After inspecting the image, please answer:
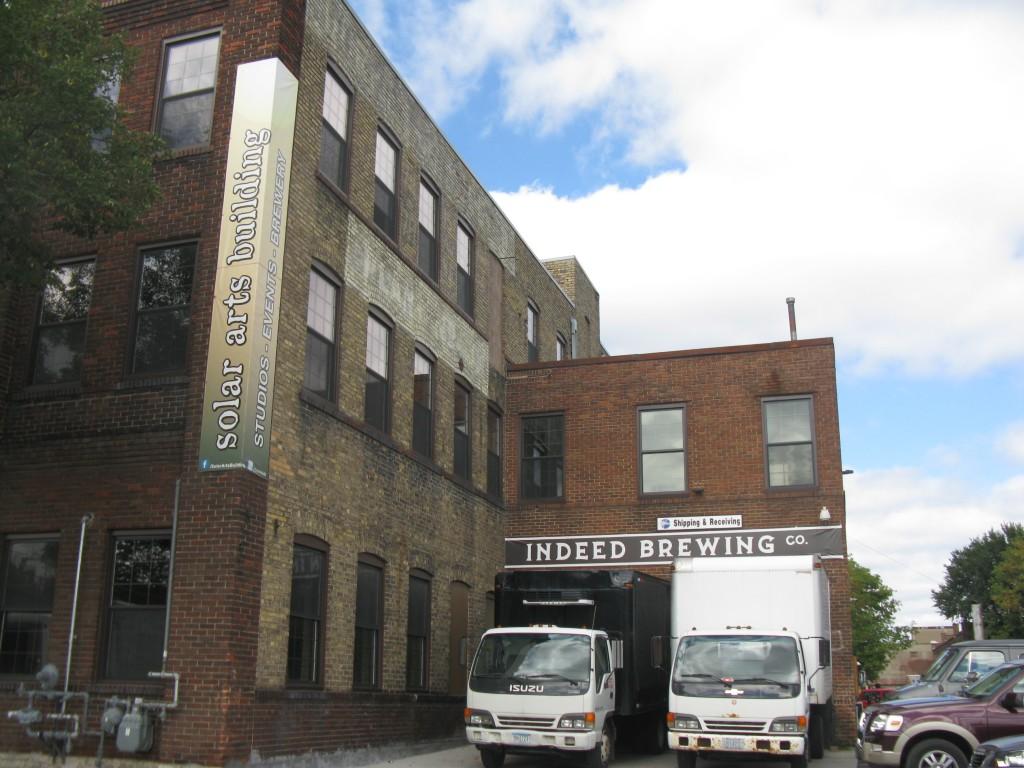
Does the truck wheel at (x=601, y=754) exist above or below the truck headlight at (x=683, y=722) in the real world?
below

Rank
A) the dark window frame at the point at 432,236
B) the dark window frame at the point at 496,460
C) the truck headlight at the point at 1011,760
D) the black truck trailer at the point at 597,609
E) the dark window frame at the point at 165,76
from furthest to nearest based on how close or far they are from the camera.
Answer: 1. the dark window frame at the point at 496,460
2. the dark window frame at the point at 432,236
3. the black truck trailer at the point at 597,609
4. the dark window frame at the point at 165,76
5. the truck headlight at the point at 1011,760

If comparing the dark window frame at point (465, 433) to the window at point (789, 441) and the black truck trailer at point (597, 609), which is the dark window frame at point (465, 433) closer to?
→ the black truck trailer at point (597, 609)

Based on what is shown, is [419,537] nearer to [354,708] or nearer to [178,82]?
[354,708]

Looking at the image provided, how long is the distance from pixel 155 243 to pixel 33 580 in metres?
4.82

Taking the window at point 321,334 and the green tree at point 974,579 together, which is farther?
the green tree at point 974,579

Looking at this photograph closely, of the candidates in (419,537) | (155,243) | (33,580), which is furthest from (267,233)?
(419,537)

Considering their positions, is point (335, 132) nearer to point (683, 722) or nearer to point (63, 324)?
point (63, 324)

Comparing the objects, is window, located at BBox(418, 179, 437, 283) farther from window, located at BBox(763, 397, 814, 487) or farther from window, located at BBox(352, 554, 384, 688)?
window, located at BBox(763, 397, 814, 487)

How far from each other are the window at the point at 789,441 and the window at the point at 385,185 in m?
9.14

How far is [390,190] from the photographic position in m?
18.8

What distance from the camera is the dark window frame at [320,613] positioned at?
14109 millimetres

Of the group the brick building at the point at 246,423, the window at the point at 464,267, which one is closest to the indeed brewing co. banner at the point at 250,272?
the brick building at the point at 246,423

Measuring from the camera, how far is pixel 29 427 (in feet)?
47.0

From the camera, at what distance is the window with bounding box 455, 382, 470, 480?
21234 millimetres
